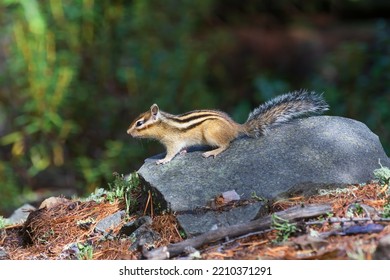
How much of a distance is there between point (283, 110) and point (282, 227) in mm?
1550

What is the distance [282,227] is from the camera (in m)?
3.86

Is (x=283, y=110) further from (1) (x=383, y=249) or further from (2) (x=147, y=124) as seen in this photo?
(1) (x=383, y=249)

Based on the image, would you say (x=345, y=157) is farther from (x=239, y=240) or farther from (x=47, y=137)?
(x=47, y=137)

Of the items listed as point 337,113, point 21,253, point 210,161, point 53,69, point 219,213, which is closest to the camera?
point 219,213

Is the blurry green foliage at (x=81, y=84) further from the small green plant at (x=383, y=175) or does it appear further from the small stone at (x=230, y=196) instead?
the small green plant at (x=383, y=175)

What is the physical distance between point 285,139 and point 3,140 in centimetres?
423

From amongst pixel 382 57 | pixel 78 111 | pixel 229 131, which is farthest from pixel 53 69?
pixel 382 57

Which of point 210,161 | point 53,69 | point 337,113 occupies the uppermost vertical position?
point 53,69

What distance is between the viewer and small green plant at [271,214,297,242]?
3.85 meters

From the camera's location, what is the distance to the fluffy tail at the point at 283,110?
17.1 ft

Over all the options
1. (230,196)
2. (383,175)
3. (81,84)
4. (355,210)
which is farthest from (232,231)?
(81,84)

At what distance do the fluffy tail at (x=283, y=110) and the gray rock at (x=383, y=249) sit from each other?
6.32 ft

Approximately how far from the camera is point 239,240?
393 cm

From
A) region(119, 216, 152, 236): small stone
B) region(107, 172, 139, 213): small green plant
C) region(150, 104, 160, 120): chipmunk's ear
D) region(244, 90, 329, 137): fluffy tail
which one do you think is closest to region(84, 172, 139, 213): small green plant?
region(107, 172, 139, 213): small green plant
